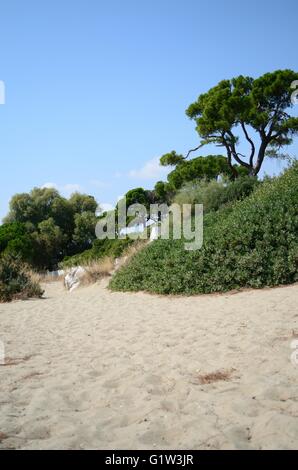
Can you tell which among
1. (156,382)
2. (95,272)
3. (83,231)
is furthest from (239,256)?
(83,231)

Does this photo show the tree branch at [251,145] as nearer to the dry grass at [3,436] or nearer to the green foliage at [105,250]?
the green foliage at [105,250]

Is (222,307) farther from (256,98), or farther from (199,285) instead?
(256,98)

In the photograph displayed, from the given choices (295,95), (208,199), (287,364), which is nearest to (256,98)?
(295,95)

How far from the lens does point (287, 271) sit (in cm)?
897

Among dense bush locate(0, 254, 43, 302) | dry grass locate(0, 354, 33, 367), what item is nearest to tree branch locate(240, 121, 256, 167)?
dense bush locate(0, 254, 43, 302)

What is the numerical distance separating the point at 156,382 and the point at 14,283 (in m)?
10.2

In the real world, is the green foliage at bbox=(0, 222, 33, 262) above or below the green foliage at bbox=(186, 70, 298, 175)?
below

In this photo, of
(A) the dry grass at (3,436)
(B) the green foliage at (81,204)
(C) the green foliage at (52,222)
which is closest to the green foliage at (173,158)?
(C) the green foliage at (52,222)

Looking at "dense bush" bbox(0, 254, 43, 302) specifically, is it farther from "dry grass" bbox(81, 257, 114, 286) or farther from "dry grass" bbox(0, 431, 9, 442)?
"dry grass" bbox(0, 431, 9, 442)

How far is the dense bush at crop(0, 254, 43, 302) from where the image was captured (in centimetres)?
1295

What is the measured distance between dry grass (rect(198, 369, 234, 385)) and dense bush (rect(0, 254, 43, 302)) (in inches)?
397

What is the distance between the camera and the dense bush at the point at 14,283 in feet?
42.5

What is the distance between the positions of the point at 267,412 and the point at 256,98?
21.5 meters

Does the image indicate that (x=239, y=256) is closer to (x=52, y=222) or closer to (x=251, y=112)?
(x=251, y=112)
